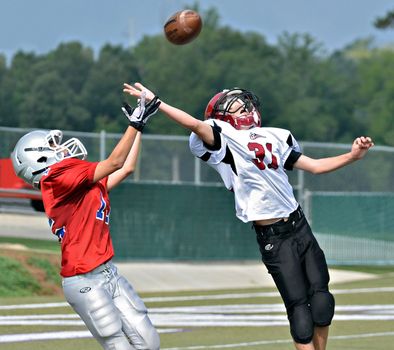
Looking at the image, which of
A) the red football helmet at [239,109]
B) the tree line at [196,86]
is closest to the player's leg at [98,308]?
the red football helmet at [239,109]

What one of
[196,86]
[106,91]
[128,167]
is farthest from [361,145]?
[196,86]

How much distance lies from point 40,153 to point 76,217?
498 mm

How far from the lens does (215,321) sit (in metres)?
13.2

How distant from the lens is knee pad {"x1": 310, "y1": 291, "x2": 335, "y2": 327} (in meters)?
8.23

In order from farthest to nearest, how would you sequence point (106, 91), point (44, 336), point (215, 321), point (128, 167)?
point (106, 91) → point (215, 321) → point (44, 336) → point (128, 167)

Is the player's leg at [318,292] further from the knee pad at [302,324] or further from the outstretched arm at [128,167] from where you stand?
the outstretched arm at [128,167]

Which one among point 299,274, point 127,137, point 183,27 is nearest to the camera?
point 127,137

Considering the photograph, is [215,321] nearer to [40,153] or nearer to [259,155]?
[259,155]

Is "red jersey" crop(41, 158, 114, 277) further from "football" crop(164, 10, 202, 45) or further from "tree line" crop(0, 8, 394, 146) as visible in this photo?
"tree line" crop(0, 8, 394, 146)

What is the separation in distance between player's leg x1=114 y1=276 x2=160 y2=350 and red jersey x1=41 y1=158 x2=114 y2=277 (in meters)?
0.27

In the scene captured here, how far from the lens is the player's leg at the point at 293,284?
8.21 metres

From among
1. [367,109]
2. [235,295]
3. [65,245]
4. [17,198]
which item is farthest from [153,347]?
[367,109]

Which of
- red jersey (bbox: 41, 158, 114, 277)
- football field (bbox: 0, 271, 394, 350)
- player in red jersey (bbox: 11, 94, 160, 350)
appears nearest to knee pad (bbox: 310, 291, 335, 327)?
player in red jersey (bbox: 11, 94, 160, 350)

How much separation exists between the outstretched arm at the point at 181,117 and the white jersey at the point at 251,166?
3.2 inches
